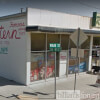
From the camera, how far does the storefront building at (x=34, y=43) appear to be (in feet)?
28.0

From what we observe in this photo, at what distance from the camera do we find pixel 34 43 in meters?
8.99

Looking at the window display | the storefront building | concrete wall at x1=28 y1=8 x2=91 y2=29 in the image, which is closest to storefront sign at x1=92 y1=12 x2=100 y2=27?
concrete wall at x1=28 y1=8 x2=91 y2=29

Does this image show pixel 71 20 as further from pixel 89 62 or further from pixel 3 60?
pixel 3 60

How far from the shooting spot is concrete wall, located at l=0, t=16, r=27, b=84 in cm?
869

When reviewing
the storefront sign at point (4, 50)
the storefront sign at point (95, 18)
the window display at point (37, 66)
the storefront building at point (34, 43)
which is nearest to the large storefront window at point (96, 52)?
the storefront sign at point (95, 18)

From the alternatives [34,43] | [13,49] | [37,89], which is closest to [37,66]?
[34,43]

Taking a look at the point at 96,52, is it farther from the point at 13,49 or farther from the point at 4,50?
the point at 4,50

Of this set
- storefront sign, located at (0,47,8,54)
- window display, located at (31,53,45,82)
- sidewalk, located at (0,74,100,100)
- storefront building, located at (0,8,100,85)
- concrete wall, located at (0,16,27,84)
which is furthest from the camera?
storefront sign, located at (0,47,8,54)

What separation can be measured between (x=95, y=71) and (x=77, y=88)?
4.28 m

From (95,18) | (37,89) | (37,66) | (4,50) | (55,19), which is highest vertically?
(95,18)

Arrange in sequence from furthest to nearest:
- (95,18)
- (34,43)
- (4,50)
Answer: (95,18) → (4,50) → (34,43)

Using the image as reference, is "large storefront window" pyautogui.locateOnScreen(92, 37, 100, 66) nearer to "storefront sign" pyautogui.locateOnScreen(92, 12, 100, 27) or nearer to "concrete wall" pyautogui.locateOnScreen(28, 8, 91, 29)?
"storefront sign" pyautogui.locateOnScreen(92, 12, 100, 27)

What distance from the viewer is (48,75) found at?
9.93 metres

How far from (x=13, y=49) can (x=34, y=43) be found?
56.3 inches
